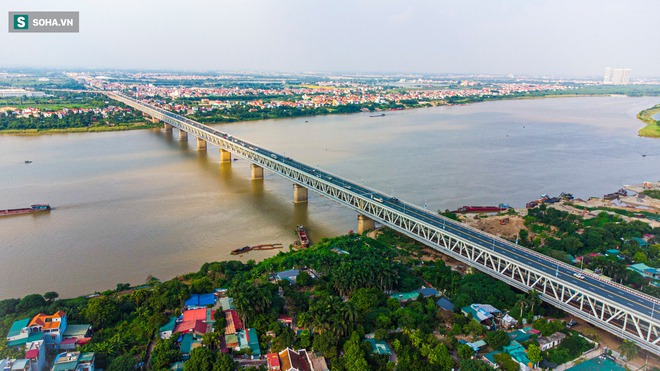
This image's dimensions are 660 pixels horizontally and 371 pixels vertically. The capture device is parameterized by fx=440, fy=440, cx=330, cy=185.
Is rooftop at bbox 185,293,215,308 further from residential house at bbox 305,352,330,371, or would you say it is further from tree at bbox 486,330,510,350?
tree at bbox 486,330,510,350

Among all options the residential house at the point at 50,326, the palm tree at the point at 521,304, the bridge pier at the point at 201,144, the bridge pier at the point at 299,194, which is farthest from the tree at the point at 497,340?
the bridge pier at the point at 201,144

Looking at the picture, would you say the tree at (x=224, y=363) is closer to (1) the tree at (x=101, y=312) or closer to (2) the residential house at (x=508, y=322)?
(1) the tree at (x=101, y=312)

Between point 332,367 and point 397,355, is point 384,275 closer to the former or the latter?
point 397,355

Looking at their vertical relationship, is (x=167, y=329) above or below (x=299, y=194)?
below

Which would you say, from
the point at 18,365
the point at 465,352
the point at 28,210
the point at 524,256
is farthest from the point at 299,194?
the point at 18,365

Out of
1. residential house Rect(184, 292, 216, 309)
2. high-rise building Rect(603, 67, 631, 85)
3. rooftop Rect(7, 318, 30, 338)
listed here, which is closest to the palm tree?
residential house Rect(184, 292, 216, 309)

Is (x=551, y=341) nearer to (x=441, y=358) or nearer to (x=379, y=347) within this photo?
(x=441, y=358)
